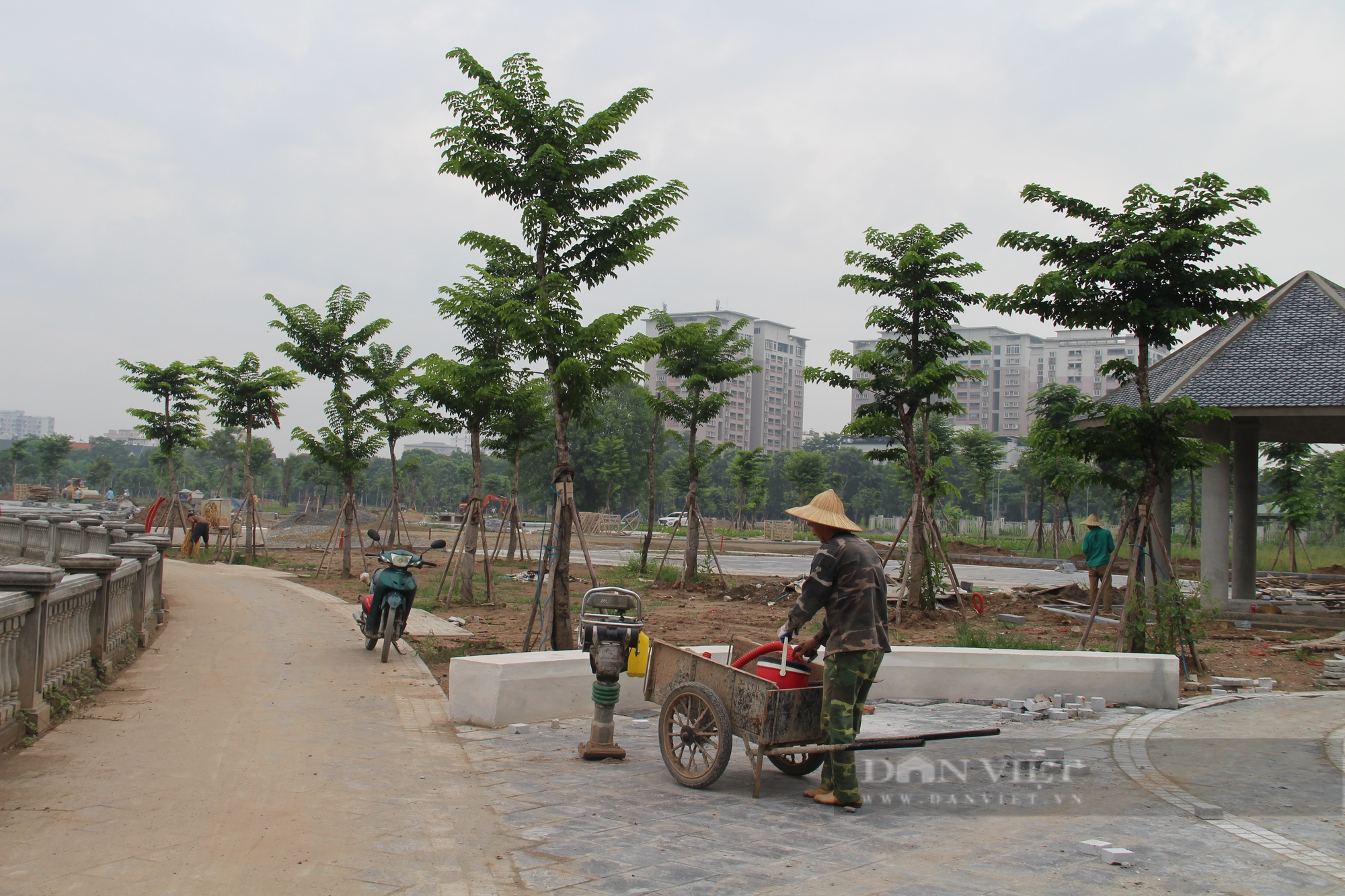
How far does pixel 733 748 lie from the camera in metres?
7.16

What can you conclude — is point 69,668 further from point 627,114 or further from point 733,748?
point 627,114

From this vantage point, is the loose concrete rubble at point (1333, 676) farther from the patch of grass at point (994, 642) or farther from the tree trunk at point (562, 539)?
the tree trunk at point (562, 539)

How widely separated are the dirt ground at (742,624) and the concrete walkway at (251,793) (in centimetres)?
204

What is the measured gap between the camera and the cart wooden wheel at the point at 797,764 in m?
6.12

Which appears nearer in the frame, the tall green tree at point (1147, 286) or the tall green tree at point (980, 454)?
the tall green tree at point (1147, 286)

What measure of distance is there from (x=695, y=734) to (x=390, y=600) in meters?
5.62

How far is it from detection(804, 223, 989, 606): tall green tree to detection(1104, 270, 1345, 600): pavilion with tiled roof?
10.2 feet

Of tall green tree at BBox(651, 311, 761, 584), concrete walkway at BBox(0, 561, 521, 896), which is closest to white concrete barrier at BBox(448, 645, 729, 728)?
concrete walkway at BBox(0, 561, 521, 896)

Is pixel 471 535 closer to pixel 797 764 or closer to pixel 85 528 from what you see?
pixel 85 528

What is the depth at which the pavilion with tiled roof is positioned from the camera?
51.8ft

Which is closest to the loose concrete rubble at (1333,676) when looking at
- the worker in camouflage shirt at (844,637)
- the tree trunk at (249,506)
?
Answer: the worker in camouflage shirt at (844,637)

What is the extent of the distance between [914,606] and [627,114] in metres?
9.90

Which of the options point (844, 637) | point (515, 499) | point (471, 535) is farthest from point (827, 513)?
point (471, 535)

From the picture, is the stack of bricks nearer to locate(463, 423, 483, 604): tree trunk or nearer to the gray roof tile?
the gray roof tile
